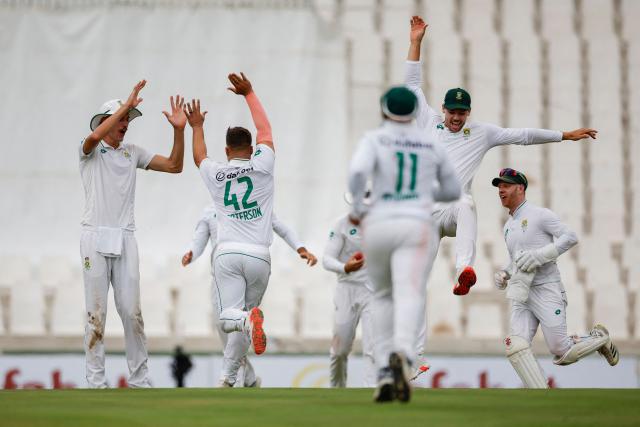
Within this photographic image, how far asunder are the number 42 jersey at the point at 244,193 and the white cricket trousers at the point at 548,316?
2.54 m

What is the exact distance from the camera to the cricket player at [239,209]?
9.11 meters

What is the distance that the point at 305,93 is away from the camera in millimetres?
23375

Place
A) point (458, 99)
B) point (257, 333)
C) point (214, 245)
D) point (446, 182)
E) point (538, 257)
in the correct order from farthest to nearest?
point (214, 245)
point (538, 257)
point (458, 99)
point (257, 333)
point (446, 182)

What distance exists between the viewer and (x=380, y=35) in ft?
74.6

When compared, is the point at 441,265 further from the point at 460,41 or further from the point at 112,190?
the point at 112,190

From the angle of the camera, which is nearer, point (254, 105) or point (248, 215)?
point (254, 105)

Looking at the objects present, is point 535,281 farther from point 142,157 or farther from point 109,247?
point 109,247

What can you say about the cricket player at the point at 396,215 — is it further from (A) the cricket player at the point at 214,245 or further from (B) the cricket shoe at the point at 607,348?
(B) the cricket shoe at the point at 607,348

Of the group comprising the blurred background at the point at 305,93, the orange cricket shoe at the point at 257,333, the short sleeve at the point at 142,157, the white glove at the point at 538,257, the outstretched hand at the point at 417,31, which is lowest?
the orange cricket shoe at the point at 257,333

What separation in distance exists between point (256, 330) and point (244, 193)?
1.11 meters

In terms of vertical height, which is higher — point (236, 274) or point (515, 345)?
point (236, 274)

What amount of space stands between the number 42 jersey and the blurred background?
10449 mm

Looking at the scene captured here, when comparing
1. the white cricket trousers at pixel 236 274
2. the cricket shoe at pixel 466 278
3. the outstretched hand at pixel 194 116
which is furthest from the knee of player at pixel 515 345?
the outstretched hand at pixel 194 116

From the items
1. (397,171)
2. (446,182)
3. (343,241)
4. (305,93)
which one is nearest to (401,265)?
(397,171)
